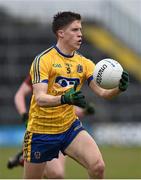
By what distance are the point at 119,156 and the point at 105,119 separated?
30.7 feet

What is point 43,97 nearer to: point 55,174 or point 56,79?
point 56,79

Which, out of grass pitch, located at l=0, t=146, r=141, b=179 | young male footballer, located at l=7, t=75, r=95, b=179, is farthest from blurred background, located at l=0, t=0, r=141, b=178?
young male footballer, located at l=7, t=75, r=95, b=179

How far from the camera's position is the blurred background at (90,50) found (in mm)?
28141

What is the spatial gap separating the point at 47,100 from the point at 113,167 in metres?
8.42

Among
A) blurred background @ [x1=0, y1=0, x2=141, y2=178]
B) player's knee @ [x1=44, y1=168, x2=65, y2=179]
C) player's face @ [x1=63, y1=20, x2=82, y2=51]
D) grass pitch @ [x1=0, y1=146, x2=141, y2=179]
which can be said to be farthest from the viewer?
blurred background @ [x1=0, y1=0, x2=141, y2=178]

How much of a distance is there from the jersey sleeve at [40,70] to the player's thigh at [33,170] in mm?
993

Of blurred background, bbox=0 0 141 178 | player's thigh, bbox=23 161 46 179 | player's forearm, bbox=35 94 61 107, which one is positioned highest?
player's forearm, bbox=35 94 61 107

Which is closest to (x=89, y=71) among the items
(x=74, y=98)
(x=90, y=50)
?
(x=74, y=98)

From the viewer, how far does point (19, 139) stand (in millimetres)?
25969

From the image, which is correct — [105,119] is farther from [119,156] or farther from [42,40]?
[119,156]

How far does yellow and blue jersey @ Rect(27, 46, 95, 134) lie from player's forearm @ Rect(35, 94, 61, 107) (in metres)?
0.21

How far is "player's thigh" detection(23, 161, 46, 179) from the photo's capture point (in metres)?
9.21

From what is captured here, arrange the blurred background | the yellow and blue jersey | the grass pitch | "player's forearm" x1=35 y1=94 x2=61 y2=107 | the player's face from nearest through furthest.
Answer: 1. "player's forearm" x1=35 y1=94 x2=61 y2=107
2. the yellow and blue jersey
3. the player's face
4. the grass pitch
5. the blurred background

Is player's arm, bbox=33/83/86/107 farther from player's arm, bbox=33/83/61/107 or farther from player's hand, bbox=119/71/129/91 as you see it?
player's hand, bbox=119/71/129/91
